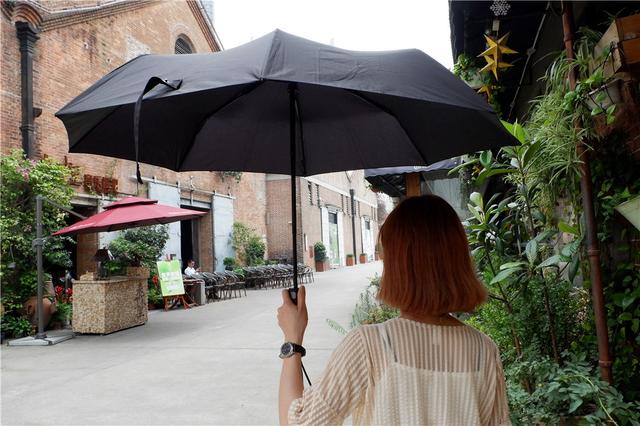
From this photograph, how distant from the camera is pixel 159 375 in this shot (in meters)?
5.57

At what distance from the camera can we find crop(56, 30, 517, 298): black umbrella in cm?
149

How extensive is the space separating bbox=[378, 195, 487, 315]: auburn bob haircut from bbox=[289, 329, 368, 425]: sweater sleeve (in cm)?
18

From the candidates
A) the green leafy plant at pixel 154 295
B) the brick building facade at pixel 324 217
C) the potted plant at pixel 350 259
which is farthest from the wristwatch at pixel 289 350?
the potted plant at pixel 350 259

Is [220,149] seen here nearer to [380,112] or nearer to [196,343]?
[380,112]

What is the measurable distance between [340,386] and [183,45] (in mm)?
17841

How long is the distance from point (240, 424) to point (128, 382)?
1975 mm

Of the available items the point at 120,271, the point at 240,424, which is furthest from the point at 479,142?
the point at 120,271

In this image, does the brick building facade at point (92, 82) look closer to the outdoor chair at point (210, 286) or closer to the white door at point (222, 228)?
the white door at point (222, 228)

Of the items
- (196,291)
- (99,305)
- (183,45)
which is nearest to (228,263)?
(196,291)

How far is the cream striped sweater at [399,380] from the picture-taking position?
1214 millimetres

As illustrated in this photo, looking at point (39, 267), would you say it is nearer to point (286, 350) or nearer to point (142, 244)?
point (142, 244)

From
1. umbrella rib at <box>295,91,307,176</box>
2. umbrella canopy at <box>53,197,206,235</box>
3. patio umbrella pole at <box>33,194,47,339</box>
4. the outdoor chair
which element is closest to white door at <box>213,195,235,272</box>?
the outdoor chair

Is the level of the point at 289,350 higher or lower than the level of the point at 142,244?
lower

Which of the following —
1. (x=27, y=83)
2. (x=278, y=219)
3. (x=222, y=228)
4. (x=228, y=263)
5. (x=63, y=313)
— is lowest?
(x=63, y=313)
